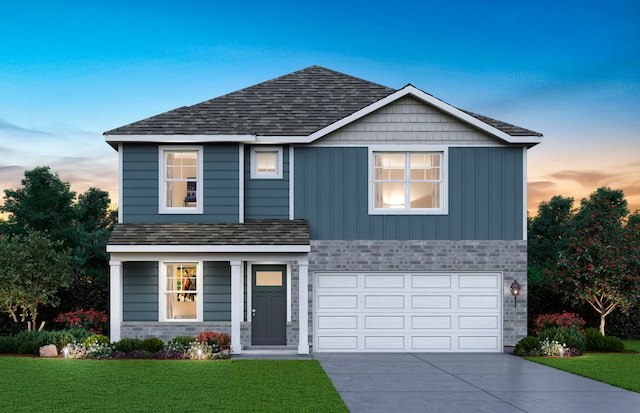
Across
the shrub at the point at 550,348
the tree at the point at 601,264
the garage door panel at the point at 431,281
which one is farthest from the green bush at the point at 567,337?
the garage door panel at the point at 431,281

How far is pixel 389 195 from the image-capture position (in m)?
17.5

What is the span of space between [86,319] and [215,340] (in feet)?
15.5

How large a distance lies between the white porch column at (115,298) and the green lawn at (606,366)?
11.1 metres

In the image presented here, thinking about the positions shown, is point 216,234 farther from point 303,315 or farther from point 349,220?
point 349,220

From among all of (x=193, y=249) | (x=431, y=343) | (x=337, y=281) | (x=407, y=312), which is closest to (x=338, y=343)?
(x=337, y=281)

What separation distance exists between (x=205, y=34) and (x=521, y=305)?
1428 centimetres

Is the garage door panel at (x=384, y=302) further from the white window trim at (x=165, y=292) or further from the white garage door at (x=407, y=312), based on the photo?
the white window trim at (x=165, y=292)

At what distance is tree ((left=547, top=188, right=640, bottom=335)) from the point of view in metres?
18.2

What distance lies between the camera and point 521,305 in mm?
17250

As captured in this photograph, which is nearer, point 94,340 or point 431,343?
point 94,340

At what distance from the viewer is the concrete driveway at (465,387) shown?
33.1 ft

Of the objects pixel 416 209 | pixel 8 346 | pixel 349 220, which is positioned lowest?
pixel 8 346

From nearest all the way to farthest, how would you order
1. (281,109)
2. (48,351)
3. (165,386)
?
(165,386) → (48,351) → (281,109)

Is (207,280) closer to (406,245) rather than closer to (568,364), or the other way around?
(406,245)
